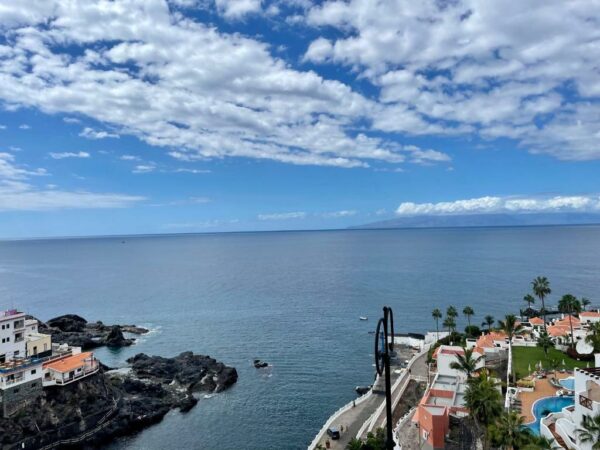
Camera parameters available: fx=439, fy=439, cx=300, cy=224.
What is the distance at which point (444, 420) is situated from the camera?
133 ft

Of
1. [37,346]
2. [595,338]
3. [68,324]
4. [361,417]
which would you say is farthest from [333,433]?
[68,324]

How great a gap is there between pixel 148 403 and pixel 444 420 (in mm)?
40698

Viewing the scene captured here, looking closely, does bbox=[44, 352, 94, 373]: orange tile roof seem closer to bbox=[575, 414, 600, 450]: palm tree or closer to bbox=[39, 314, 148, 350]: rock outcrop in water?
bbox=[39, 314, 148, 350]: rock outcrop in water

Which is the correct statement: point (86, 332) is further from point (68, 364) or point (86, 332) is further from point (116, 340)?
point (68, 364)

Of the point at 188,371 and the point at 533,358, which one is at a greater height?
the point at 533,358

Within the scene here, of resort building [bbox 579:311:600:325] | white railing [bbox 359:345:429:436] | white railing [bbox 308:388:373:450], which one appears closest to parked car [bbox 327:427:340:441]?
white railing [bbox 308:388:373:450]

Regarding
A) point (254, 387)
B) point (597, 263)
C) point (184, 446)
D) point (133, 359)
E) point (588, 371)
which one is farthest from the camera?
point (597, 263)

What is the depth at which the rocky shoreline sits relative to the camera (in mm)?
49656

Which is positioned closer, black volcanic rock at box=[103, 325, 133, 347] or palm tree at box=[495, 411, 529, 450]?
palm tree at box=[495, 411, 529, 450]

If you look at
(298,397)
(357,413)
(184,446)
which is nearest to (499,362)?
(357,413)

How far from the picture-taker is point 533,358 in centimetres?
6003

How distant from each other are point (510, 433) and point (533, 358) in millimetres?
36227

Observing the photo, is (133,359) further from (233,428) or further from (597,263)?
(597,263)

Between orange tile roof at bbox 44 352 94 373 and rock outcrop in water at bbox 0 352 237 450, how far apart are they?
6.91 ft
